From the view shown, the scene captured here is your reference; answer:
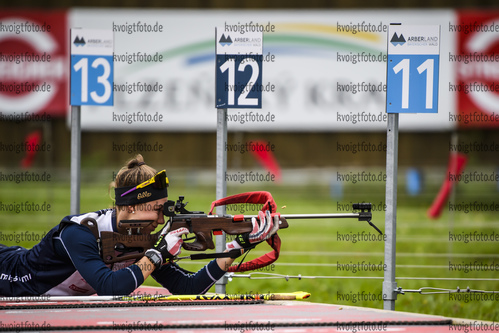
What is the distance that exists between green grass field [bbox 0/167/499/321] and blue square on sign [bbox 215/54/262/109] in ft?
4.01

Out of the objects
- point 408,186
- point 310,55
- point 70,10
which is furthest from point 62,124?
point 408,186

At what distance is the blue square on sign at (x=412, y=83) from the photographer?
5418 millimetres

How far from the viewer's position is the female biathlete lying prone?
4504mm

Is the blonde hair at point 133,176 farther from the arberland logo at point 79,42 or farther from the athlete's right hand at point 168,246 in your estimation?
the arberland logo at point 79,42

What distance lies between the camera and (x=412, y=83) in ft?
17.9

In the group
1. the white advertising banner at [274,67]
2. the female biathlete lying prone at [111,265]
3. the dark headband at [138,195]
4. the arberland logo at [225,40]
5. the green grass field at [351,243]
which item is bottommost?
the green grass field at [351,243]

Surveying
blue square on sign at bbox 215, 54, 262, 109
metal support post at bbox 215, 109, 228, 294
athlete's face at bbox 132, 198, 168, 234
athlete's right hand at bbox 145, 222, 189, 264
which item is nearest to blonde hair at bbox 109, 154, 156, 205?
athlete's face at bbox 132, 198, 168, 234

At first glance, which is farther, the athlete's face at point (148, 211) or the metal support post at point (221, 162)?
the metal support post at point (221, 162)

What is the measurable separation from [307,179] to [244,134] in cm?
354

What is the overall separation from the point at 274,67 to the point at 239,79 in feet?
58.4

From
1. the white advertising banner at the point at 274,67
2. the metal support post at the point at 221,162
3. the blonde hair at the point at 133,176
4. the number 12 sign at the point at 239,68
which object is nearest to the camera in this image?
the blonde hair at the point at 133,176

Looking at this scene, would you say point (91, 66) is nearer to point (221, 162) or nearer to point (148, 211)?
point (221, 162)

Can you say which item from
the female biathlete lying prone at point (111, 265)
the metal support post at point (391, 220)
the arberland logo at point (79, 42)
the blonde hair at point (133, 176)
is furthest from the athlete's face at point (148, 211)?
the arberland logo at point (79, 42)

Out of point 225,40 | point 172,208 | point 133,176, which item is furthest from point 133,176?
point 225,40
